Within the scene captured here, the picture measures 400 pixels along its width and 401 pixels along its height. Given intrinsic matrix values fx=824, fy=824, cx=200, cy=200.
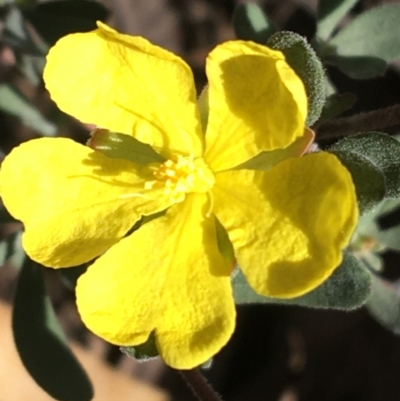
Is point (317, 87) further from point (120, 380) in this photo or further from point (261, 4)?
point (120, 380)

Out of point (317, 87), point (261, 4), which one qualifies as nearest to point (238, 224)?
point (317, 87)

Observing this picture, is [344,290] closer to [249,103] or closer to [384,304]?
[249,103]

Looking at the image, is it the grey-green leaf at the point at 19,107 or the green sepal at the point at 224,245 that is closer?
the green sepal at the point at 224,245

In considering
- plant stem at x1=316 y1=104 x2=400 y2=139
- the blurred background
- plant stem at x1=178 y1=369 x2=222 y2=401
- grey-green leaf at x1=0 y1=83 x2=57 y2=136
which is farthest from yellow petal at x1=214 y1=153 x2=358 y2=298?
the blurred background

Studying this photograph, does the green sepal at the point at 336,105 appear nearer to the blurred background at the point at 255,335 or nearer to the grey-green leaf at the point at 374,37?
the grey-green leaf at the point at 374,37

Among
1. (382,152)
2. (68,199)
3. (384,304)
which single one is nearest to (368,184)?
(382,152)

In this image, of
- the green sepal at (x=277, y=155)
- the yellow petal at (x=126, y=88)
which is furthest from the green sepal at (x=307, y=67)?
the yellow petal at (x=126, y=88)
